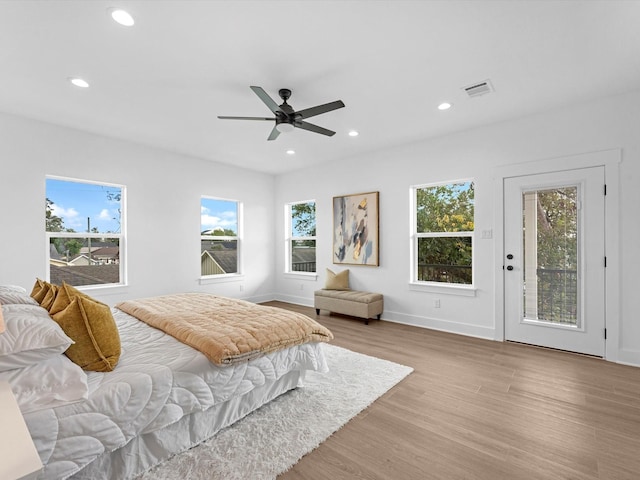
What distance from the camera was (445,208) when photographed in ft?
14.6

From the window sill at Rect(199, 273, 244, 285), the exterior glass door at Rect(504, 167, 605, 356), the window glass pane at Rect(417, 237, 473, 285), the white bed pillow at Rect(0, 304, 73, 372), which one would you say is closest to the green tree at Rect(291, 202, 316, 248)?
the window sill at Rect(199, 273, 244, 285)

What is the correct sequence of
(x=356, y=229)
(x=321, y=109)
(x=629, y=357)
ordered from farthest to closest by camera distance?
(x=356, y=229) < (x=629, y=357) < (x=321, y=109)

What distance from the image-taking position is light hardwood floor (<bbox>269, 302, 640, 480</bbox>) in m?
1.68

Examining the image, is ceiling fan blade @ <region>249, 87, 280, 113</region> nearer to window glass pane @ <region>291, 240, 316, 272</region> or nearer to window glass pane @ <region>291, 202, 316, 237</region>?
window glass pane @ <region>291, 202, 316, 237</region>

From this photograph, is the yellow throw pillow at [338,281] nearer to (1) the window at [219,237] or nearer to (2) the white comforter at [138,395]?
(1) the window at [219,237]

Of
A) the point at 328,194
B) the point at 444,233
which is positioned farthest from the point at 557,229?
the point at 328,194

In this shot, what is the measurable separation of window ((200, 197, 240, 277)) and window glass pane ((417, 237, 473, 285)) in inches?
135

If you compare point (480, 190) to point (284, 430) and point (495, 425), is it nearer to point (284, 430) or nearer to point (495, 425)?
point (495, 425)

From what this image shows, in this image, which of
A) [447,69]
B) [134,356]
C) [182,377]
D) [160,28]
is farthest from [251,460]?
[447,69]

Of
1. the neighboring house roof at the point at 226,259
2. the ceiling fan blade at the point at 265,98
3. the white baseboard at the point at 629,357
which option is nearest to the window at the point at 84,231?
the neighboring house roof at the point at 226,259

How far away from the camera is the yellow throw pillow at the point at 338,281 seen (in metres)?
5.22

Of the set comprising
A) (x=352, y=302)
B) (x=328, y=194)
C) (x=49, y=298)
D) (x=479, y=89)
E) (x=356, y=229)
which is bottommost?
(x=352, y=302)

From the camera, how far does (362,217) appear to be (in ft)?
16.7

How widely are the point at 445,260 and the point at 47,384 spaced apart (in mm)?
4311
